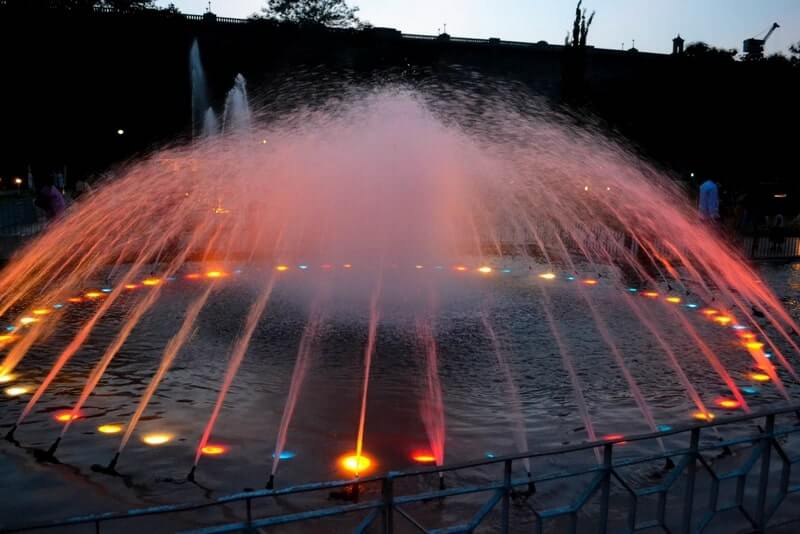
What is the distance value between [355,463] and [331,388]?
192 cm

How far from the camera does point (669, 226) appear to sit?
21.2m

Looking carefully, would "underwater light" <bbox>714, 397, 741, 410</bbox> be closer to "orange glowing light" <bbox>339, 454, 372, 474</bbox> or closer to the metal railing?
the metal railing

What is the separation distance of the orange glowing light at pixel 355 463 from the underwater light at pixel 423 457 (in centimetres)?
40

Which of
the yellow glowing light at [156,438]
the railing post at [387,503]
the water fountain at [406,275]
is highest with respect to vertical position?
the railing post at [387,503]

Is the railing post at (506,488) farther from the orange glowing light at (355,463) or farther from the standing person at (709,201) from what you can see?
the standing person at (709,201)

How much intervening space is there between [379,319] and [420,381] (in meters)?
2.98

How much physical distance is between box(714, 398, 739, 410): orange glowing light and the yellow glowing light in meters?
5.64

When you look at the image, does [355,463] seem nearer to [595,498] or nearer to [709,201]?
[595,498]

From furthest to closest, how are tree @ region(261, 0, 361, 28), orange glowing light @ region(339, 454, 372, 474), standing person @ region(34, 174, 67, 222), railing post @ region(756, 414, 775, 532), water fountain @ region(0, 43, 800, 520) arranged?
tree @ region(261, 0, 361, 28) < standing person @ region(34, 174, 67, 222) < water fountain @ region(0, 43, 800, 520) < orange glowing light @ region(339, 454, 372, 474) < railing post @ region(756, 414, 775, 532)

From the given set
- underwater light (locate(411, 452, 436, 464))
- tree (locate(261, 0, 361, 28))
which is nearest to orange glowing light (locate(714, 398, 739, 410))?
underwater light (locate(411, 452, 436, 464))

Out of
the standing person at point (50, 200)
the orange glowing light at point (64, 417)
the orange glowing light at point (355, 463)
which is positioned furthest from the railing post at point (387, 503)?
the standing person at point (50, 200)

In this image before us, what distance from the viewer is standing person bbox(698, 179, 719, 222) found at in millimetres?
17470

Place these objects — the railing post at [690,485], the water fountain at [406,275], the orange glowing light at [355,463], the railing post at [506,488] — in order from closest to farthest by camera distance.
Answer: the railing post at [506,488] < the railing post at [690,485] < the orange glowing light at [355,463] < the water fountain at [406,275]

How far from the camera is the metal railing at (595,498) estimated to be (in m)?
3.51
